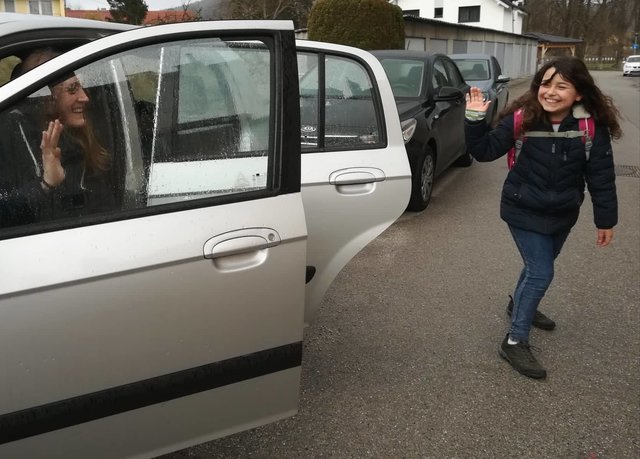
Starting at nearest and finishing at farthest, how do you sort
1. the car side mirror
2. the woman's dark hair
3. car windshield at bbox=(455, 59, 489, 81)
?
the woman's dark hair < the car side mirror < car windshield at bbox=(455, 59, 489, 81)

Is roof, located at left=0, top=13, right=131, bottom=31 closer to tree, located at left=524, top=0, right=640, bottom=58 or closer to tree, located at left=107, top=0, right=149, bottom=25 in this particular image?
tree, located at left=107, top=0, right=149, bottom=25

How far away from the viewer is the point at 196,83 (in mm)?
1995

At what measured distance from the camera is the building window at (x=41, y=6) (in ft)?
110

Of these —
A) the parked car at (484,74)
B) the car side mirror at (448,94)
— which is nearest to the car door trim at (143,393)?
the car side mirror at (448,94)

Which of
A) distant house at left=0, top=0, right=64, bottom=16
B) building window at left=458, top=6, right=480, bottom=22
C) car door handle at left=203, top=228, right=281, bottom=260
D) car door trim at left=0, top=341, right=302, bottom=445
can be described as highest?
building window at left=458, top=6, right=480, bottom=22

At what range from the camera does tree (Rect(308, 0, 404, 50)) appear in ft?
43.7

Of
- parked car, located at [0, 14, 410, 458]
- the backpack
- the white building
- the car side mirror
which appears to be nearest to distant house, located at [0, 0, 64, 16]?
the white building

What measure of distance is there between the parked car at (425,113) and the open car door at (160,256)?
12.0 feet

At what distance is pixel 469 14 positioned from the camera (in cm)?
4606

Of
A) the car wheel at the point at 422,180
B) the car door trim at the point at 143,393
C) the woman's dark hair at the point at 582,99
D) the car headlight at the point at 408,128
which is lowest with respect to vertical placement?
the car wheel at the point at 422,180

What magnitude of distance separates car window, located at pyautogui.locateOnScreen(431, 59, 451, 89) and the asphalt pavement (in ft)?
7.51

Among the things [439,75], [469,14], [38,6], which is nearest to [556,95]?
[439,75]

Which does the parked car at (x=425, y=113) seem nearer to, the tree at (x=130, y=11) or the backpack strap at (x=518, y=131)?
the backpack strap at (x=518, y=131)

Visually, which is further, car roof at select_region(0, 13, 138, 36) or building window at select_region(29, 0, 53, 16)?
building window at select_region(29, 0, 53, 16)
